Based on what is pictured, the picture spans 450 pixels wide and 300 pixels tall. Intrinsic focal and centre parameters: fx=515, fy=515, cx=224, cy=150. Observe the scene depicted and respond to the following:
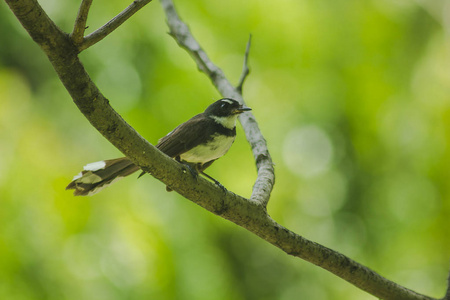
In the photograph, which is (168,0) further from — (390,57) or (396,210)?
(396,210)

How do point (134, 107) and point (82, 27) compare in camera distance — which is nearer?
point (82, 27)

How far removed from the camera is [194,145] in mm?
4438

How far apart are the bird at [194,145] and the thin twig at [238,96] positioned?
0.23 m

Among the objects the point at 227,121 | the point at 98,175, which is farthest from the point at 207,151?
the point at 98,175

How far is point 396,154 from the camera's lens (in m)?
8.22

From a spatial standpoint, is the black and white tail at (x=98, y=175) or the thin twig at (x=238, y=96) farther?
the thin twig at (x=238, y=96)

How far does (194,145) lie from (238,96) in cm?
107

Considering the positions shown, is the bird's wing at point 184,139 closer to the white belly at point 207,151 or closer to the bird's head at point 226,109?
the white belly at point 207,151

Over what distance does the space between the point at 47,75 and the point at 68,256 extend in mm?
3403

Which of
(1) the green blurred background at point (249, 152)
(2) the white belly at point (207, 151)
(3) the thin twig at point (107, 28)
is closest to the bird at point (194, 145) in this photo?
(2) the white belly at point (207, 151)

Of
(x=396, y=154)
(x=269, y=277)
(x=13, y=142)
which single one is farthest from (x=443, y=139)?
(x=13, y=142)

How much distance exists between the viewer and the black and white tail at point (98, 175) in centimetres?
387

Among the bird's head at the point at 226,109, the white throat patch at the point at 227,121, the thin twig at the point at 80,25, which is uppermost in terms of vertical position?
the bird's head at the point at 226,109

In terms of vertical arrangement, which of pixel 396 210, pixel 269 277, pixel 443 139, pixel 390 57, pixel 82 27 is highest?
pixel 390 57
